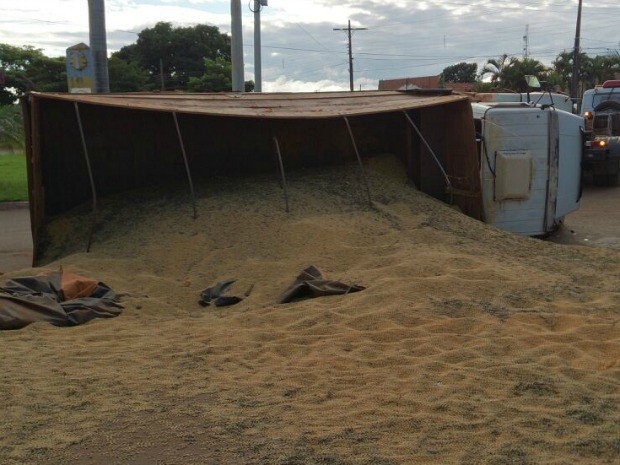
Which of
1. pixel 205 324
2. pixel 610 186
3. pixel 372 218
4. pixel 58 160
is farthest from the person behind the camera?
pixel 610 186

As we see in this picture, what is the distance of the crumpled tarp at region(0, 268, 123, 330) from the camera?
20.1 feet

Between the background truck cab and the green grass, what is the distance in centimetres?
1311

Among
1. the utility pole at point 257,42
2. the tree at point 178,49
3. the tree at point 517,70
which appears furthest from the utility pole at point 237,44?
the tree at point 178,49

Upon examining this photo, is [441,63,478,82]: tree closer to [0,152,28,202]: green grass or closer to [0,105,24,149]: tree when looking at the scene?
[0,152,28,202]: green grass

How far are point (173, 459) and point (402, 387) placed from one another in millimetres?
1462

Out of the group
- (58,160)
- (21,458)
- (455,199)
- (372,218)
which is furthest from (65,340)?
(455,199)

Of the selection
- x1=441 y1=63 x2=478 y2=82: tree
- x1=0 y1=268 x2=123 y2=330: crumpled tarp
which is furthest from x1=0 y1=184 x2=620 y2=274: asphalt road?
x1=441 y1=63 x2=478 y2=82: tree

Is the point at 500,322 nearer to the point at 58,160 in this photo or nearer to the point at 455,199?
the point at 455,199

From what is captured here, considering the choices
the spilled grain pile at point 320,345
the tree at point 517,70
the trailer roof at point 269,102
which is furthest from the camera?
the tree at point 517,70

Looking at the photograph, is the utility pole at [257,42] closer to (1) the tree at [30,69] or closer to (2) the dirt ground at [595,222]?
(2) the dirt ground at [595,222]

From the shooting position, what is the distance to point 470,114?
32.8 feet

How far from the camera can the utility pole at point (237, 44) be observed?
54.2 feet

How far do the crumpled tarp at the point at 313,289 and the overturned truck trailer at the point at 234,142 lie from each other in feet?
9.23

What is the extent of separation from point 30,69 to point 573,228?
30.9 meters
